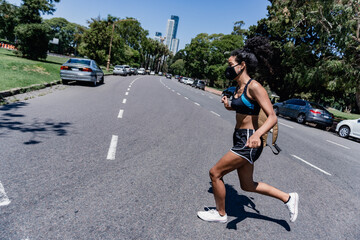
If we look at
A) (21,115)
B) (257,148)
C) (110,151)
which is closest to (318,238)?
(257,148)

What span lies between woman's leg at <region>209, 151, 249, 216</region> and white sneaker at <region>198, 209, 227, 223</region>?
0.04 m

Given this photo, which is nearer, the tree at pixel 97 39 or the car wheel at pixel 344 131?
the car wheel at pixel 344 131

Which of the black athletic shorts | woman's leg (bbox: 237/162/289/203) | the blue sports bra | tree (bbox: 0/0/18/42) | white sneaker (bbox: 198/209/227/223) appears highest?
tree (bbox: 0/0/18/42)

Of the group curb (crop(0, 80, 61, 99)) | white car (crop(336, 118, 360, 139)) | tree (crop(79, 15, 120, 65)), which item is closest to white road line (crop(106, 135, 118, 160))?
curb (crop(0, 80, 61, 99))

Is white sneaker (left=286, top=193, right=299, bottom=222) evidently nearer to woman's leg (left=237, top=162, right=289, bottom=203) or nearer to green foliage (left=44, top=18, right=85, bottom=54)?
woman's leg (left=237, top=162, right=289, bottom=203)

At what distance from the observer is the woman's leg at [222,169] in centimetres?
279

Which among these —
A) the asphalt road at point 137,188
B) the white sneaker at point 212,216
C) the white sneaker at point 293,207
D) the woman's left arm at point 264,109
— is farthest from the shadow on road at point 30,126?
the white sneaker at point 293,207

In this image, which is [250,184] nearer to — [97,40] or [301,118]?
[301,118]

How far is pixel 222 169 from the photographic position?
2852 mm

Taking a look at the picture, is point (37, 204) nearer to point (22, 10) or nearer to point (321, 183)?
point (321, 183)

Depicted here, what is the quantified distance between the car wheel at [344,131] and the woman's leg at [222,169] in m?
14.3

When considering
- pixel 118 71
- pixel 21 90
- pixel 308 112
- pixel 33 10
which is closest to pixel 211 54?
pixel 118 71

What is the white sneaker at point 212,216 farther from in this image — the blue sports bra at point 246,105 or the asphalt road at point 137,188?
the blue sports bra at point 246,105

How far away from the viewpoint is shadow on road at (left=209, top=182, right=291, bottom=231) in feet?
10.6
